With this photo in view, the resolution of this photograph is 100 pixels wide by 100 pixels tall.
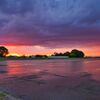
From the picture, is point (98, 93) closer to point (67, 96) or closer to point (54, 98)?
point (67, 96)

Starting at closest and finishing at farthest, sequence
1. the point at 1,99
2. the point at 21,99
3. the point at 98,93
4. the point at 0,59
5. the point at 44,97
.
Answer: the point at 1,99 < the point at 21,99 < the point at 44,97 < the point at 98,93 < the point at 0,59

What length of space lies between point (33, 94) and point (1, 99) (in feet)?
24.1

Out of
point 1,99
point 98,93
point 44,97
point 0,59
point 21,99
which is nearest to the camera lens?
point 1,99

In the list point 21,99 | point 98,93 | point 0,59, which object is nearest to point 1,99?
point 21,99

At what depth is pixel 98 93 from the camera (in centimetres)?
2328

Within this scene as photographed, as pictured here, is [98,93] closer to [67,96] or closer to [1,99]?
[67,96]

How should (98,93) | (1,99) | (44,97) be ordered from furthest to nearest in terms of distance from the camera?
(98,93) < (44,97) < (1,99)

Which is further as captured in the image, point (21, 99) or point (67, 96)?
point (67, 96)

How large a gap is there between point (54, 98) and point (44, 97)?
3.24ft

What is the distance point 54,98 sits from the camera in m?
21.3

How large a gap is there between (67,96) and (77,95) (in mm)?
1087

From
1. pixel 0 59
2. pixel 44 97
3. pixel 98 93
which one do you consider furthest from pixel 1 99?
pixel 0 59

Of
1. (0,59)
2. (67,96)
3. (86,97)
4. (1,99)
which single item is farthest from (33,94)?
(0,59)

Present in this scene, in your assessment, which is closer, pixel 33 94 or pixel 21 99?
pixel 21 99
